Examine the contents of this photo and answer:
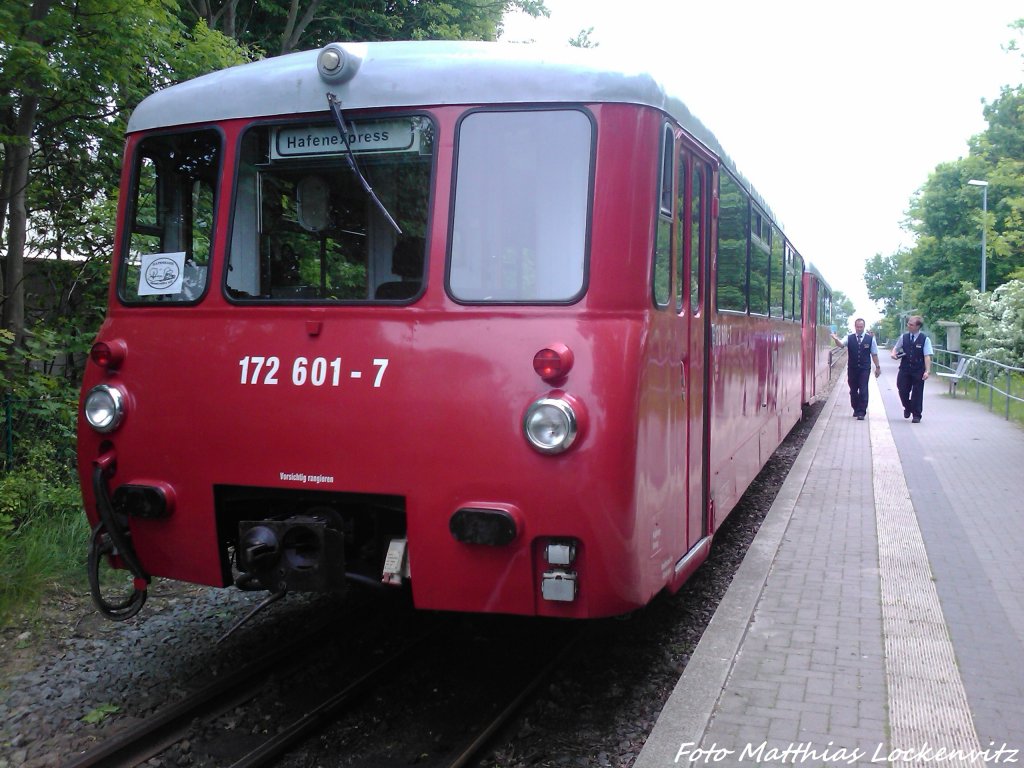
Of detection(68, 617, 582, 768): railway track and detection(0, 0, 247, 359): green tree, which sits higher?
detection(0, 0, 247, 359): green tree

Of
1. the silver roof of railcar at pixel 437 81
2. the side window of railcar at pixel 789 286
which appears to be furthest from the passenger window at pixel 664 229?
the side window of railcar at pixel 789 286

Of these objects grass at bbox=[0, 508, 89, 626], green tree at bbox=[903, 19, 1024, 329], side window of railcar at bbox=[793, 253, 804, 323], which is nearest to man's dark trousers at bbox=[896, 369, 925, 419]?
side window of railcar at bbox=[793, 253, 804, 323]

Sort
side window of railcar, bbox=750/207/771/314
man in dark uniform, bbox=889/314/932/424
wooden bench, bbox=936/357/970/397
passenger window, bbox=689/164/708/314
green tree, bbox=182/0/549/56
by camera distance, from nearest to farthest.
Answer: passenger window, bbox=689/164/708/314 → side window of railcar, bbox=750/207/771/314 → green tree, bbox=182/0/549/56 → man in dark uniform, bbox=889/314/932/424 → wooden bench, bbox=936/357/970/397

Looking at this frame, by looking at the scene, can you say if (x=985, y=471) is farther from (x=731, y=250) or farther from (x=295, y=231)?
(x=295, y=231)

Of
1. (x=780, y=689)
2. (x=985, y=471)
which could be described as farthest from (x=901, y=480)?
(x=780, y=689)

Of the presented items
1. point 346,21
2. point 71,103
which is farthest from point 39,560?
point 346,21

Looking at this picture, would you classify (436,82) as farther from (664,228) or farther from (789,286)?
(789,286)

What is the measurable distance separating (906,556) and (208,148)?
17.9ft

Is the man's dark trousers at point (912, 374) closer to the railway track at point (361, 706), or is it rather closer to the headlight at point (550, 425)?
the railway track at point (361, 706)

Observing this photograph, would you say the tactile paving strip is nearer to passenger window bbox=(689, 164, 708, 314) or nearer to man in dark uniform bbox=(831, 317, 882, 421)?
passenger window bbox=(689, 164, 708, 314)

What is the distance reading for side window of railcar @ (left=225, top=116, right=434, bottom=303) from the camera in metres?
4.22

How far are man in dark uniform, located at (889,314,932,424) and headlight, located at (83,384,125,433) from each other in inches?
530

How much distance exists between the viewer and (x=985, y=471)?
1082 cm

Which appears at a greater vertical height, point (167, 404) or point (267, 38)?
point (267, 38)
